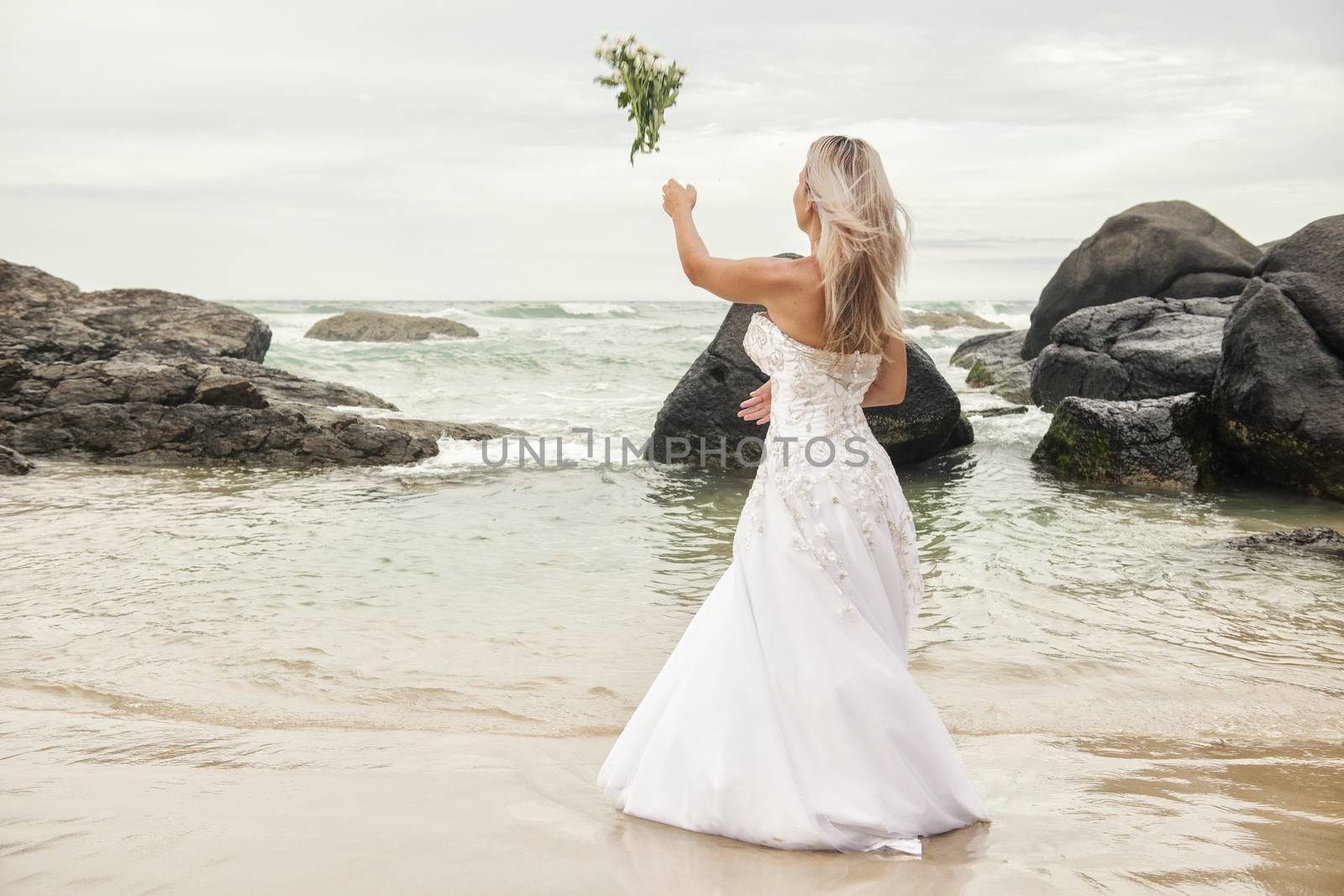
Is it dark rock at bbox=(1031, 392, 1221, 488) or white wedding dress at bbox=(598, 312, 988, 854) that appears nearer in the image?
white wedding dress at bbox=(598, 312, 988, 854)

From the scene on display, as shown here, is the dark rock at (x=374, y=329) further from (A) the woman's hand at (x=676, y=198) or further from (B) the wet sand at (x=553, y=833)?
(A) the woman's hand at (x=676, y=198)

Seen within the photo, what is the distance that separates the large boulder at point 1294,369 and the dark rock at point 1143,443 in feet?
1.09

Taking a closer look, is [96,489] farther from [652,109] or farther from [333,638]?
[652,109]

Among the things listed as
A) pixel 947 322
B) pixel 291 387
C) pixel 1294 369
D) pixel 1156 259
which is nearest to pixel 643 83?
pixel 1294 369

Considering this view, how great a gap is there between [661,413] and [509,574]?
5.07 m

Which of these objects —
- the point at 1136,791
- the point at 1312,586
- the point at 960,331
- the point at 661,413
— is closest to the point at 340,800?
the point at 1136,791

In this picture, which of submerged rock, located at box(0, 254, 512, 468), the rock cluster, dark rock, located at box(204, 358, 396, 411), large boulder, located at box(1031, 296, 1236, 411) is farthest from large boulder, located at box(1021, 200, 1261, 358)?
dark rock, located at box(204, 358, 396, 411)

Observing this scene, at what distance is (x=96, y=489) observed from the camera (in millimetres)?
9438

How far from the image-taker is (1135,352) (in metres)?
12.7

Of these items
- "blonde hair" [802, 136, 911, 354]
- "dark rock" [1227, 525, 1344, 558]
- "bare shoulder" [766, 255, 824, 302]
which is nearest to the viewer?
"blonde hair" [802, 136, 911, 354]

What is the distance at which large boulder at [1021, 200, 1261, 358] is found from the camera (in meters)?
17.5

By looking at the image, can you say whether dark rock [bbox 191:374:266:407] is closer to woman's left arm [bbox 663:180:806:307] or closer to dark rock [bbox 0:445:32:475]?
dark rock [bbox 0:445:32:475]

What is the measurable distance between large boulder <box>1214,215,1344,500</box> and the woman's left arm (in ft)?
27.3

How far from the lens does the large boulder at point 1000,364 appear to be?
18.5 metres
